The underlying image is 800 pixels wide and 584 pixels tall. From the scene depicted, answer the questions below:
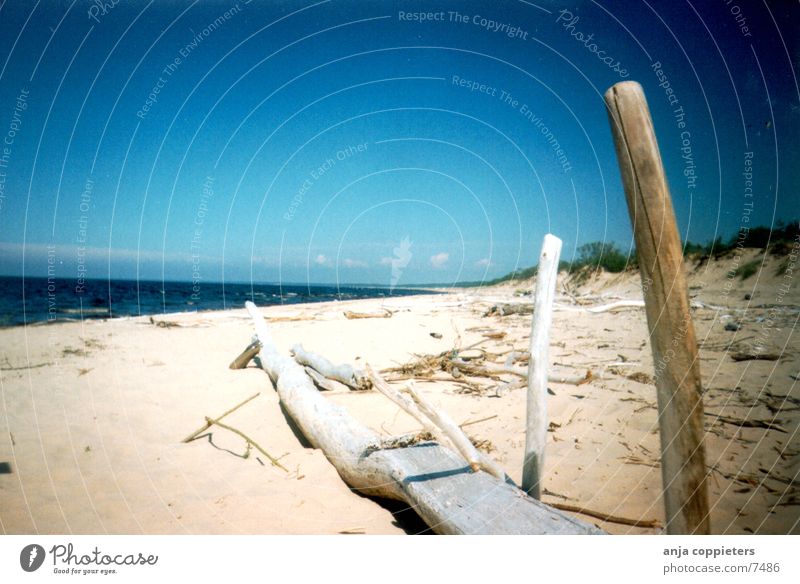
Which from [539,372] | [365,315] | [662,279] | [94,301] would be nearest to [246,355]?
[539,372]

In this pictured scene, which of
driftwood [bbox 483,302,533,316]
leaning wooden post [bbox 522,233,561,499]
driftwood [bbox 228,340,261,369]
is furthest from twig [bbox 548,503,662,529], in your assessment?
driftwood [bbox 483,302,533,316]

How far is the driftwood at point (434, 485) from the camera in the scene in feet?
6.66

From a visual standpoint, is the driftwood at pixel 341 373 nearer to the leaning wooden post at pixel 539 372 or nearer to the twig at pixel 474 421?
the twig at pixel 474 421

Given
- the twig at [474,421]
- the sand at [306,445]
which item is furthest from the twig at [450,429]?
the twig at [474,421]

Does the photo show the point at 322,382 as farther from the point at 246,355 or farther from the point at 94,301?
the point at 94,301

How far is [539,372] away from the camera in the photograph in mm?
2504

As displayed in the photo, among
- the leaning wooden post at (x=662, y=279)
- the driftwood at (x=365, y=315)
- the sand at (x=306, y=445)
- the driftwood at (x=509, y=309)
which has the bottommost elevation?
the sand at (x=306, y=445)

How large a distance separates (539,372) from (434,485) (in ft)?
3.22

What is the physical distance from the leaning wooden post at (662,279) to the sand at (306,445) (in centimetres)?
101

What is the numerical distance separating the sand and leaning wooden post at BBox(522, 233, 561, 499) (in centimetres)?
55

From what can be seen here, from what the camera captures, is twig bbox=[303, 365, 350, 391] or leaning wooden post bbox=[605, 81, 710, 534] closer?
leaning wooden post bbox=[605, 81, 710, 534]

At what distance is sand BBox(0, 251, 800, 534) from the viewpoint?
268 centimetres

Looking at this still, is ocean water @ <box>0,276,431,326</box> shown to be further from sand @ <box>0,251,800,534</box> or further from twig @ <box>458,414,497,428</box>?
twig @ <box>458,414,497,428</box>
